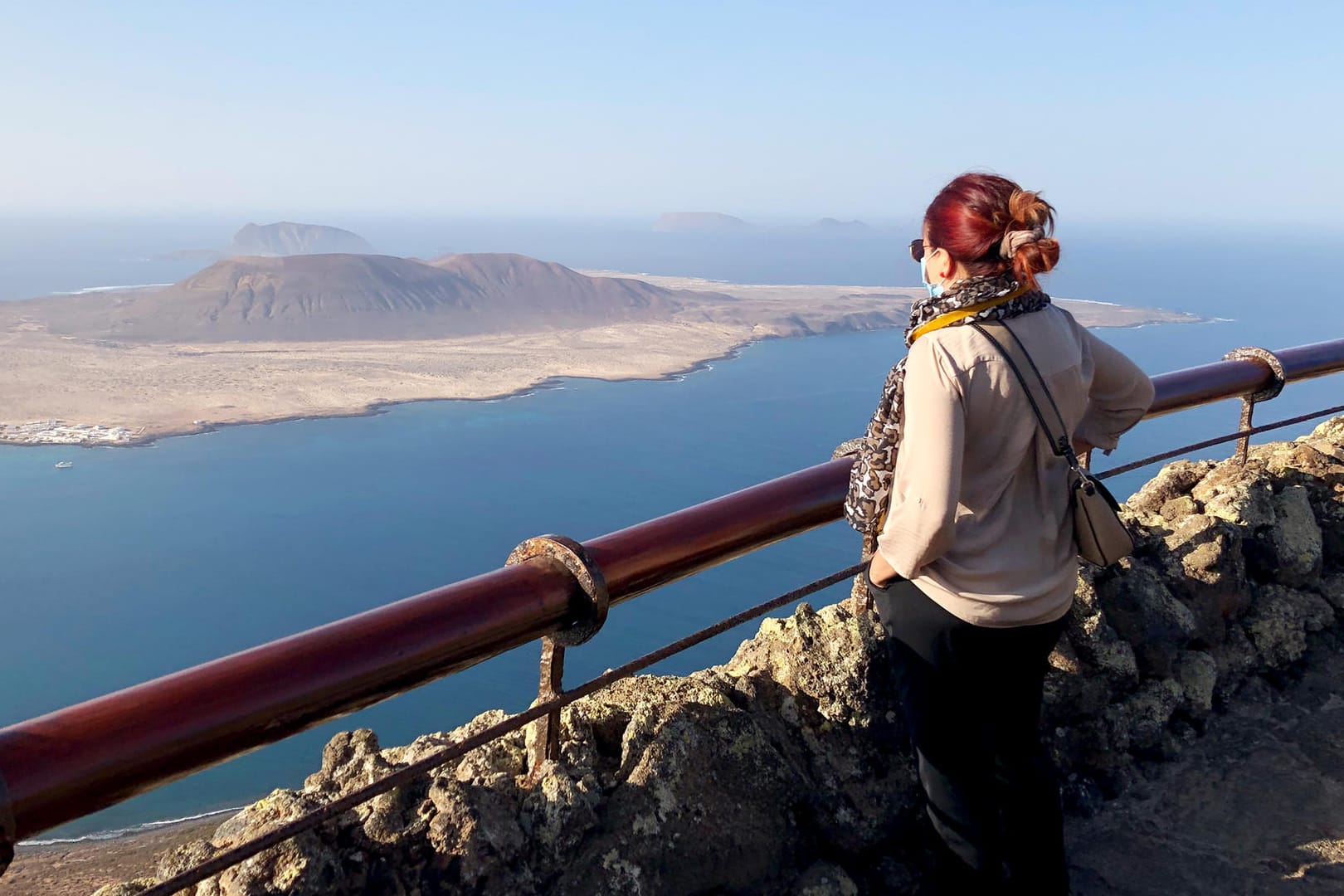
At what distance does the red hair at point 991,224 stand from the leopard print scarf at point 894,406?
25 millimetres

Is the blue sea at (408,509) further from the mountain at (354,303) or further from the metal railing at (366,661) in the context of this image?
the mountain at (354,303)

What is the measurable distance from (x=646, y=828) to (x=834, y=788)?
35 cm

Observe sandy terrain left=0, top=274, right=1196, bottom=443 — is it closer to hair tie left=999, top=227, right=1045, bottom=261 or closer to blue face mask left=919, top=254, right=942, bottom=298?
blue face mask left=919, top=254, right=942, bottom=298

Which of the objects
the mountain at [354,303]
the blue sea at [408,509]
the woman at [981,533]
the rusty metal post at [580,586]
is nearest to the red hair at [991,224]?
the woman at [981,533]

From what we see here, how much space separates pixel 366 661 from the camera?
879 millimetres

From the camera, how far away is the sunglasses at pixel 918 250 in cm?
128

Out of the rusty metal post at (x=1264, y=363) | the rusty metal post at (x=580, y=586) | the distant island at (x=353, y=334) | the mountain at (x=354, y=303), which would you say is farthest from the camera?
the mountain at (x=354, y=303)

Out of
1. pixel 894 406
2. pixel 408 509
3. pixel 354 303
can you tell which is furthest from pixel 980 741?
pixel 354 303

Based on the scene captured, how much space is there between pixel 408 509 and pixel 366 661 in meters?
39.0

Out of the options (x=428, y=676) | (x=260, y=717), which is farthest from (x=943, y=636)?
(x=260, y=717)

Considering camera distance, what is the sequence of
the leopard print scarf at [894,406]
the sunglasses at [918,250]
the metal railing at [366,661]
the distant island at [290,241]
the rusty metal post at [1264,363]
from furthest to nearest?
1. the distant island at [290,241]
2. the rusty metal post at [1264,363]
3. the sunglasses at [918,250]
4. the leopard print scarf at [894,406]
5. the metal railing at [366,661]

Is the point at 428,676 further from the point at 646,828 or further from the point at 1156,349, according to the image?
the point at 1156,349

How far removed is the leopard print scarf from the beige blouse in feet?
0.09

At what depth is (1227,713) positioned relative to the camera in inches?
77.3
